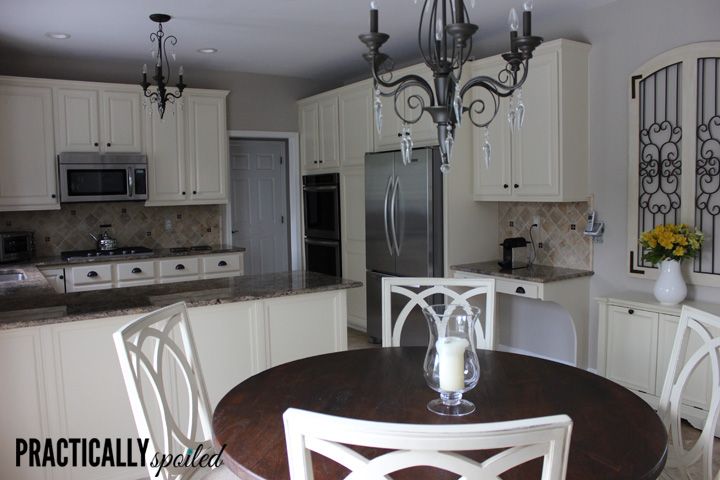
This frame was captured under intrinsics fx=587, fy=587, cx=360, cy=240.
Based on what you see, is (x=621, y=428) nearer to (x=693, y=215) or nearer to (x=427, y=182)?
(x=693, y=215)

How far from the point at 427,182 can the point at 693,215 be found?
68.4 inches

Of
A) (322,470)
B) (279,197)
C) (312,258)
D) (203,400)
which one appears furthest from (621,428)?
(279,197)

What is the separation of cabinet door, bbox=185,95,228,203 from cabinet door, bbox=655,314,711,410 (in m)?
3.84

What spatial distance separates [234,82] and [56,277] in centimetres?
250

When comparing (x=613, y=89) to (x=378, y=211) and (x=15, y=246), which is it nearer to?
(x=378, y=211)

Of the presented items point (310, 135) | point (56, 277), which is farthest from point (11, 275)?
point (310, 135)

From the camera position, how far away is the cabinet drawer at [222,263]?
5.17m

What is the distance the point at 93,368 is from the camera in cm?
256

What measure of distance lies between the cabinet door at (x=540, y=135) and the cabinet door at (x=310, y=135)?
2329mm

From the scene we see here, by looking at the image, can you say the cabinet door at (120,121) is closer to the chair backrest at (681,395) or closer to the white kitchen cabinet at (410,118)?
the white kitchen cabinet at (410,118)

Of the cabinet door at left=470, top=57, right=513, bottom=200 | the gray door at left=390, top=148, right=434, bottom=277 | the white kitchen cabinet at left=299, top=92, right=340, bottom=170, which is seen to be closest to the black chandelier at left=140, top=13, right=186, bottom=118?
the white kitchen cabinet at left=299, top=92, right=340, bottom=170

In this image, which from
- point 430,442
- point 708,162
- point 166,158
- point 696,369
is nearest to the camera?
point 430,442

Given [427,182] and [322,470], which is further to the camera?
[427,182]

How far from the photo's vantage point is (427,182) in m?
4.35
